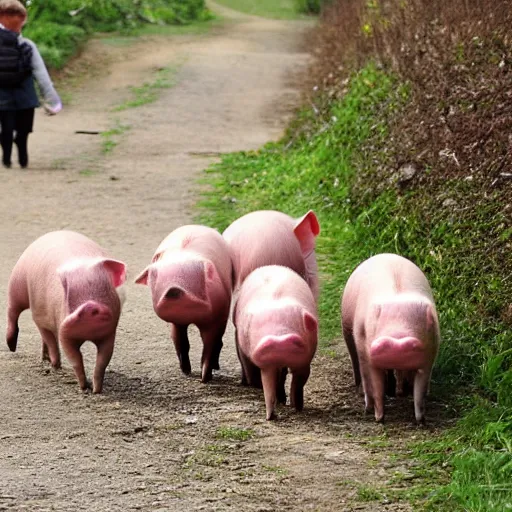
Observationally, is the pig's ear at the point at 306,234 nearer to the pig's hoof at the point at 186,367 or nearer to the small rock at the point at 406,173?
the pig's hoof at the point at 186,367

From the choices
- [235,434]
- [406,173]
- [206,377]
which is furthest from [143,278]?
[406,173]

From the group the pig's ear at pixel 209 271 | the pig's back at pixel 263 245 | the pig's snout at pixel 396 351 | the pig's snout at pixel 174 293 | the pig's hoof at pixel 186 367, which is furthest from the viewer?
the pig's back at pixel 263 245

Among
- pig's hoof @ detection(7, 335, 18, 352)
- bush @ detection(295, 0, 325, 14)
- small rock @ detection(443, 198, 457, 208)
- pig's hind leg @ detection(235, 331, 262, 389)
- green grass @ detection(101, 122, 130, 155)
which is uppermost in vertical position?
small rock @ detection(443, 198, 457, 208)

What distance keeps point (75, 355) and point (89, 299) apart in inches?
11.1

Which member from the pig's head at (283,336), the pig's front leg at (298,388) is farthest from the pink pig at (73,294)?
the pig's front leg at (298,388)

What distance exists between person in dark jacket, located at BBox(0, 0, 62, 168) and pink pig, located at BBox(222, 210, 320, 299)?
4.91m

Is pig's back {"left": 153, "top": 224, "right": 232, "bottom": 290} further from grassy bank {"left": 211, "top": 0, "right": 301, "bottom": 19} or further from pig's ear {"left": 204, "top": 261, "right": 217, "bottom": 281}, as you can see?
grassy bank {"left": 211, "top": 0, "right": 301, "bottom": 19}

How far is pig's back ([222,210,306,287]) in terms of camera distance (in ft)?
19.2

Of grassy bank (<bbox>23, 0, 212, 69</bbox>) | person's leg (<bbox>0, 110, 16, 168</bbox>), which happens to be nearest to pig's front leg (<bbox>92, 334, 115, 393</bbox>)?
person's leg (<bbox>0, 110, 16, 168</bbox>)

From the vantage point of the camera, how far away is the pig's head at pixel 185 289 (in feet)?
17.4

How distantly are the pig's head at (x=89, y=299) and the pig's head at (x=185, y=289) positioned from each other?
21 cm

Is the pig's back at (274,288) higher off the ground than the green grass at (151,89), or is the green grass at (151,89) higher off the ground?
the pig's back at (274,288)

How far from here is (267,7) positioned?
26.6 metres

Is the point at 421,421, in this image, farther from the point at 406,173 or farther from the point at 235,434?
the point at 406,173
